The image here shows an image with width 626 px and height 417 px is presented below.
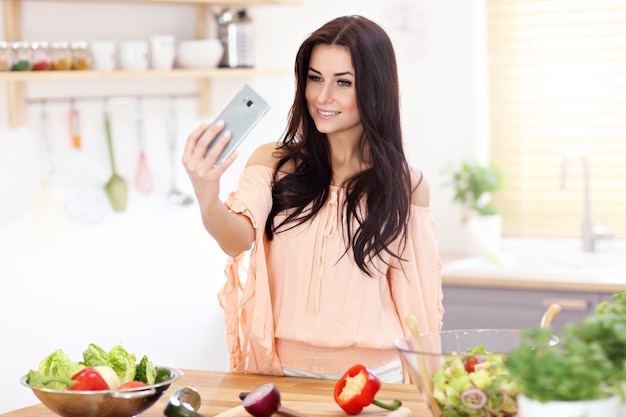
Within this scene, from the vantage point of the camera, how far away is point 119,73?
3338 mm

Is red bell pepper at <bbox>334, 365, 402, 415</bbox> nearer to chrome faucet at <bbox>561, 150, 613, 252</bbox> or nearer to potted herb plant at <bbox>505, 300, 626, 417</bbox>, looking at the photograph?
potted herb plant at <bbox>505, 300, 626, 417</bbox>

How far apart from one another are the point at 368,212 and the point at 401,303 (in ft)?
0.79

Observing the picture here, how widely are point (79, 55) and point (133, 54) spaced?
0.23 metres

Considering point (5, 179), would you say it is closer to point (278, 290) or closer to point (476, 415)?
point (278, 290)

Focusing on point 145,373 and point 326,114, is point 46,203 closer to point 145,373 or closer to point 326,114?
point 326,114

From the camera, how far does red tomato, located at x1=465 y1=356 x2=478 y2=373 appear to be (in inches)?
62.8

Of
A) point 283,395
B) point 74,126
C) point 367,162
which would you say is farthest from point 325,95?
point 74,126

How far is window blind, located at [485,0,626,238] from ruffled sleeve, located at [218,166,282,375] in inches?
83.6

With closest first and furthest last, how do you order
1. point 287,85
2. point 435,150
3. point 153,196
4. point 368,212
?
point 368,212
point 153,196
point 287,85
point 435,150

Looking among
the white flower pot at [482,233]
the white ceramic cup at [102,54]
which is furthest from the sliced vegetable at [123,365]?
the white flower pot at [482,233]

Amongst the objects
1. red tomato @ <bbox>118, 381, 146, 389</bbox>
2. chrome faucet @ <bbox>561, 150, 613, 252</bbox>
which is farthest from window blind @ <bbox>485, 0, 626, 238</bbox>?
red tomato @ <bbox>118, 381, 146, 389</bbox>

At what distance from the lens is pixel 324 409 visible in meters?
1.93

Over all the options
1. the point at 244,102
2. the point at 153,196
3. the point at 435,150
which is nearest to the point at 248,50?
the point at 153,196

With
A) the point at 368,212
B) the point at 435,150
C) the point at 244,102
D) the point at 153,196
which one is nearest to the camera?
the point at 244,102
